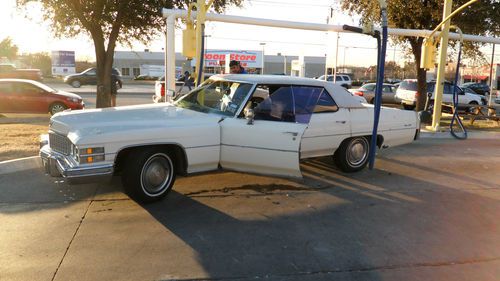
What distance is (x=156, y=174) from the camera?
5.66 m

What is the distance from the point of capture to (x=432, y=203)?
→ 6.15 meters

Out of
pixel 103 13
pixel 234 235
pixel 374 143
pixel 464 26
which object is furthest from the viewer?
pixel 464 26

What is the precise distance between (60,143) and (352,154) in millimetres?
4539

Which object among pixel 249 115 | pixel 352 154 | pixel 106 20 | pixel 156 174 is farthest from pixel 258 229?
pixel 106 20

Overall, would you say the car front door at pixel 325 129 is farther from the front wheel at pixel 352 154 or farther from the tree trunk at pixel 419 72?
the tree trunk at pixel 419 72

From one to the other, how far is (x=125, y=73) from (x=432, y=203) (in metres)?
76.5

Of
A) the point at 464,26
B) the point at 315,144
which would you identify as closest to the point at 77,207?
the point at 315,144

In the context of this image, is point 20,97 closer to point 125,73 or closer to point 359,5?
point 359,5

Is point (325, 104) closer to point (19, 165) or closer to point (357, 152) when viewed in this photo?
point (357, 152)

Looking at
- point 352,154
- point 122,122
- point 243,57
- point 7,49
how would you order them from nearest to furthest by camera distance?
point 122,122 < point 352,154 < point 243,57 < point 7,49

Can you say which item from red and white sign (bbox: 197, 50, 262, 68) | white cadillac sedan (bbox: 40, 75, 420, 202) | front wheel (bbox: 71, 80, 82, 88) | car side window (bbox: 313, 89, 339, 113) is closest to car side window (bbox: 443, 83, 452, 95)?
white cadillac sedan (bbox: 40, 75, 420, 202)

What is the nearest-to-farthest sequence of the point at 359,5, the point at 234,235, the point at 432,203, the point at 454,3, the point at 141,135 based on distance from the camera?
the point at 234,235 < the point at 141,135 < the point at 432,203 < the point at 454,3 < the point at 359,5

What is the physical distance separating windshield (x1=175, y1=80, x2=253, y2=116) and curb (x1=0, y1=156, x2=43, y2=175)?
104 inches

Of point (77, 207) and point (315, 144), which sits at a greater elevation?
point (315, 144)
